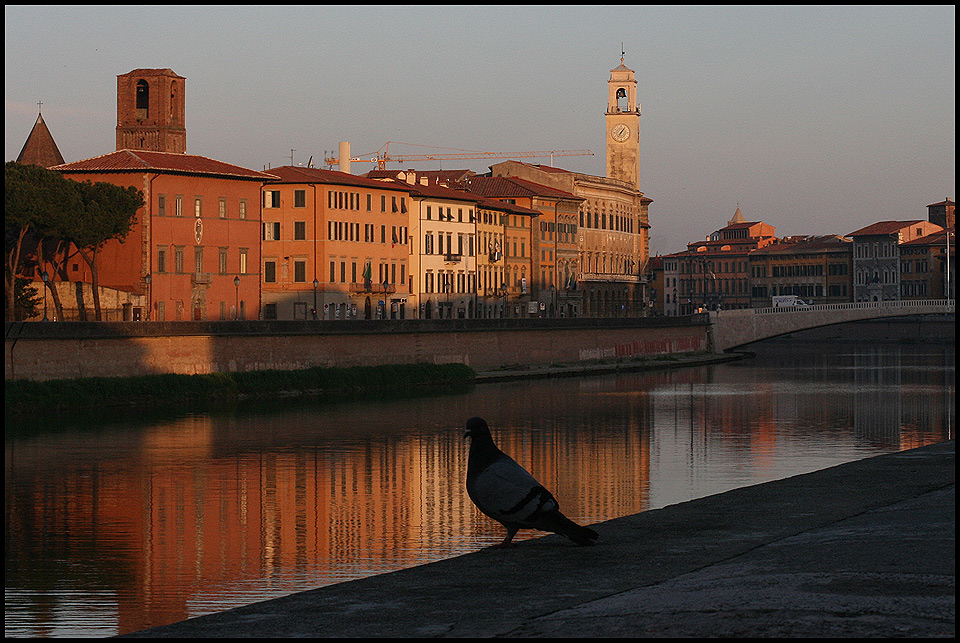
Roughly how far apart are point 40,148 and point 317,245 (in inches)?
1076

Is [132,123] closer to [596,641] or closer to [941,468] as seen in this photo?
[941,468]

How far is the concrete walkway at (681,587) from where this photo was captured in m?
7.57

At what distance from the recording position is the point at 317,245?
2712 inches

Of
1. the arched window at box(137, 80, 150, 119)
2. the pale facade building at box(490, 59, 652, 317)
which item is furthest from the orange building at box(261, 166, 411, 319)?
the pale facade building at box(490, 59, 652, 317)

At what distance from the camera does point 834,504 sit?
14.3 meters

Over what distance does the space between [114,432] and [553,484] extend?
46.3 ft

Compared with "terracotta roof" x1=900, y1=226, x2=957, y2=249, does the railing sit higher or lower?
lower

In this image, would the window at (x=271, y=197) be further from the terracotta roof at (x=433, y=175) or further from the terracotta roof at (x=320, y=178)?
the terracotta roof at (x=433, y=175)

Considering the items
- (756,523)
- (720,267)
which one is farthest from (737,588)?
(720,267)

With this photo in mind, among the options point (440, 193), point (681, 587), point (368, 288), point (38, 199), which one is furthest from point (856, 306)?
point (681, 587)

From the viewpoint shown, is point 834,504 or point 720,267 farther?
point 720,267

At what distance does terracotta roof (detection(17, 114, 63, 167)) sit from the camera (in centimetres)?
8669

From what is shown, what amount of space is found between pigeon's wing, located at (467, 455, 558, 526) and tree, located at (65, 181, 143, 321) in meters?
44.9

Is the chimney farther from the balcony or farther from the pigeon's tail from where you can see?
the pigeon's tail
